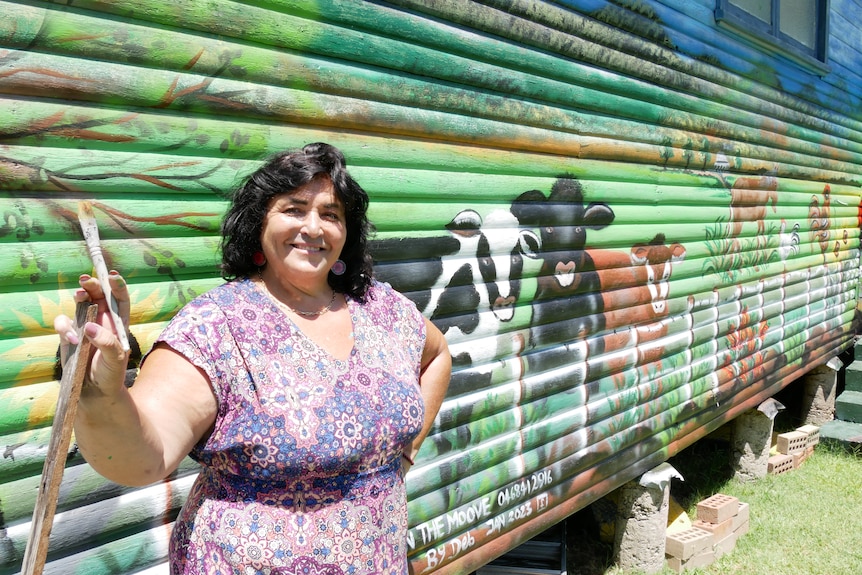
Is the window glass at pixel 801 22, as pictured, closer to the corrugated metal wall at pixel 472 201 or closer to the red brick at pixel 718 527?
the corrugated metal wall at pixel 472 201

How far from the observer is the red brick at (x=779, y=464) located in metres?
6.82

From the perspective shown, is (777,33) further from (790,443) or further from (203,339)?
(203,339)

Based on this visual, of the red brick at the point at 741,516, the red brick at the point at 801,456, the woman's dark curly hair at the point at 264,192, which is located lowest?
the red brick at the point at 801,456

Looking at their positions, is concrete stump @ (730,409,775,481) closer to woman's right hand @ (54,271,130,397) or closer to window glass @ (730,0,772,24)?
window glass @ (730,0,772,24)

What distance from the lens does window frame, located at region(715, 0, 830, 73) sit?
5.29 m

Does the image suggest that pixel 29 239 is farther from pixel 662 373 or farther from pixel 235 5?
pixel 662 373

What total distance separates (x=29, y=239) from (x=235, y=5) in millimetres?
956

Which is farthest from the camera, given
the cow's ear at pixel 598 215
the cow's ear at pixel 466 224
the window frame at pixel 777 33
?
the window frame at pixel 777 33

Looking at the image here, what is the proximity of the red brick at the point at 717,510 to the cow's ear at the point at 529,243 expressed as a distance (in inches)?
108

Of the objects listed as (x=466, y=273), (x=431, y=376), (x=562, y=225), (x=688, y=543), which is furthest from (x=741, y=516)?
(x=431, y=376)

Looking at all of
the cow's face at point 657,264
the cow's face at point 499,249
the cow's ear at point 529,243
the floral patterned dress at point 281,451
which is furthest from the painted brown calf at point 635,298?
the floral patterned dress at point 281,451

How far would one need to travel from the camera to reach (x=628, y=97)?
→ 436 cm

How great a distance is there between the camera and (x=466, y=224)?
326cm

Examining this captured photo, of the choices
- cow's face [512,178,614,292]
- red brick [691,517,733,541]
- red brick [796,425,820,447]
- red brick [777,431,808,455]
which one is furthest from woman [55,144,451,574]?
red brick [796,425,820,447]
